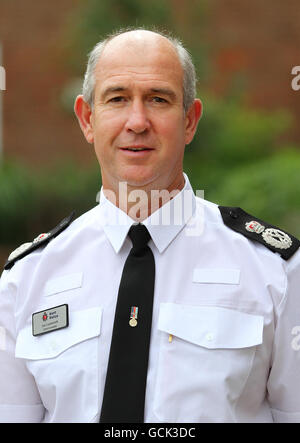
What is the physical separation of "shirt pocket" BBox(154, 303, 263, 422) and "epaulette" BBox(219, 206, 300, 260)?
0.23m

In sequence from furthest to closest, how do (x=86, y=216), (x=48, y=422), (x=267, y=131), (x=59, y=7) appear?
(x=59, y=7) < (x=267, y=131) < (x=86, y=216) < (x=48, y=422)

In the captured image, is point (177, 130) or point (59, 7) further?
point (59, 7)

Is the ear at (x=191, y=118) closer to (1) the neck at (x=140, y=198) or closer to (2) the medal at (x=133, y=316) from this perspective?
(1) the neck at (x=140, y=198)

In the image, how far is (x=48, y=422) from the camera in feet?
7.27

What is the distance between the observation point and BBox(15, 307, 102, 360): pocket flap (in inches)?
86.5

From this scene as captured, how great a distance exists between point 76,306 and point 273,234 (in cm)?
64

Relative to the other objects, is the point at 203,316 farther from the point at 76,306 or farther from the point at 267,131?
the point at 267,131

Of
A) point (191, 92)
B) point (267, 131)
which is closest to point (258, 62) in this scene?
point (267, 131)

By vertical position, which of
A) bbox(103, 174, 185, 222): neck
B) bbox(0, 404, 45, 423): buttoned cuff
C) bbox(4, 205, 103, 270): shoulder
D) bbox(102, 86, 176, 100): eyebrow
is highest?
bbox(102, 86, 176, 100): eyebrow

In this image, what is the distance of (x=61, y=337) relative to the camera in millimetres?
2242

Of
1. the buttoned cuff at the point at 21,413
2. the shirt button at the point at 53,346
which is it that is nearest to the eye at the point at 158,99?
the shirt button at the point at 53,346

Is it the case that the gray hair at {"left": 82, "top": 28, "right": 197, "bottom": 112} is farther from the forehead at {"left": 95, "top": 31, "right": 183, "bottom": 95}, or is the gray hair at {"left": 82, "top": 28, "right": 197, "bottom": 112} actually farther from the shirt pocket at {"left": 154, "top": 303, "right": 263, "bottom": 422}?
the shirt pocket at {"left": 154, "top": 303, "right": 263, "bottom": 422}

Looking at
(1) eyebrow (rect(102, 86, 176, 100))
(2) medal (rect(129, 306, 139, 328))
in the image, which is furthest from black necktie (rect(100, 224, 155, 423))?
(1) eyebrow (rect(102, 86, 176, 100))

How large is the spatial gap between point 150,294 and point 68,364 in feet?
1.03
